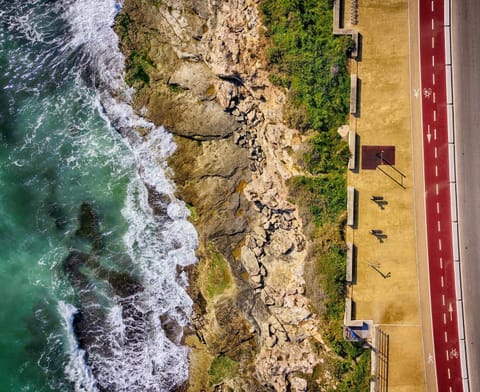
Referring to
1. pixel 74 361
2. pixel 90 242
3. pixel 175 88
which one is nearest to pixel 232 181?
pixel 175 88

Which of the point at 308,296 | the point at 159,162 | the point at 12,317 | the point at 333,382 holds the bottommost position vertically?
the point at 333,382

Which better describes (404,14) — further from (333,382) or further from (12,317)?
(12,317)

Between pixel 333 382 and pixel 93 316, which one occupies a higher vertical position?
pixel 93 316

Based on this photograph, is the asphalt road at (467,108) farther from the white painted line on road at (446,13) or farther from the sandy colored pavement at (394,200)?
the sandy colored pavement at (394,200)

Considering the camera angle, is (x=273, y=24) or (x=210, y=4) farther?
(x=210, y=4)

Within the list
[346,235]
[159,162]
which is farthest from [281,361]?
[159,162]

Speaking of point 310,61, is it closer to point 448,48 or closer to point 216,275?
point 448,48

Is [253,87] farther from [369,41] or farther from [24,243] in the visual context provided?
[24,243]

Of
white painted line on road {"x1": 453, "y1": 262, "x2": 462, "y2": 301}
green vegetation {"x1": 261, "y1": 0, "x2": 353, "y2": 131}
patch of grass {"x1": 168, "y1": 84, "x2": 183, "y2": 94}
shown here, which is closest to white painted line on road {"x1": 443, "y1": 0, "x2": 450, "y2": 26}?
green vegetation {"x1": 261, "y1": 0, "x2": 353, "y2": 131}
